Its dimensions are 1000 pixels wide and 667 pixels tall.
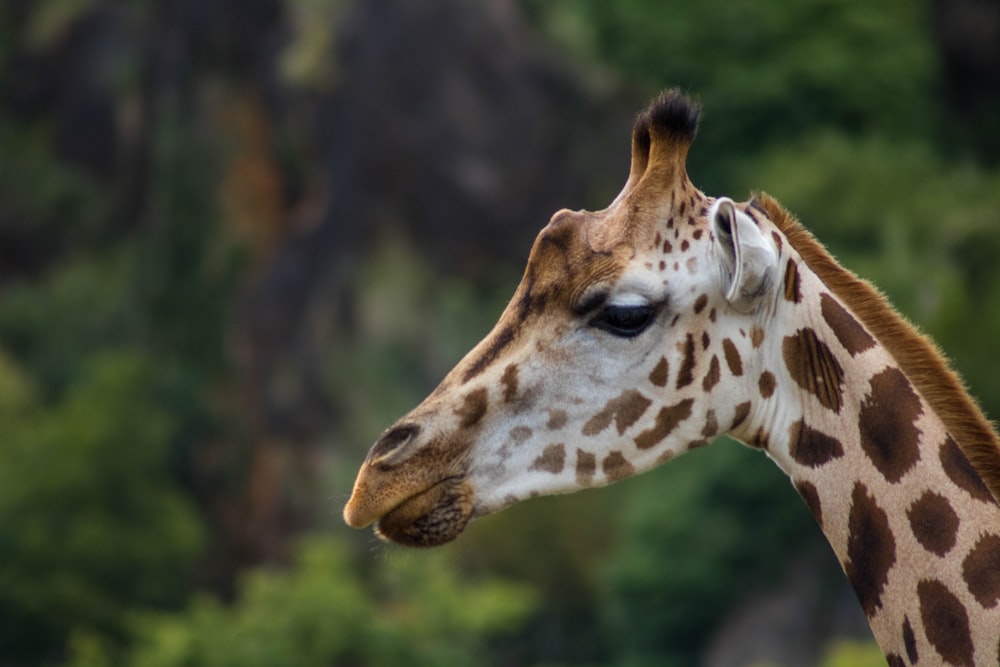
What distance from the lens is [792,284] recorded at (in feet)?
18.1

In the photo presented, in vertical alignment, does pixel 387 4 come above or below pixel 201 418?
above

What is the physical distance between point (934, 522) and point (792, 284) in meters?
0.89

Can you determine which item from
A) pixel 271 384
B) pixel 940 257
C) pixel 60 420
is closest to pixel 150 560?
pixel 60 420

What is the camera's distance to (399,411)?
35.7m

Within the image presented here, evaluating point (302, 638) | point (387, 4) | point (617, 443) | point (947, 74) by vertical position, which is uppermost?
point (387, 4)

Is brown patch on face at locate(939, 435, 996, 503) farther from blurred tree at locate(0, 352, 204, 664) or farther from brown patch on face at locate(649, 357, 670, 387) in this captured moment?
blurred tree at locate(0, 352, 204, 664)

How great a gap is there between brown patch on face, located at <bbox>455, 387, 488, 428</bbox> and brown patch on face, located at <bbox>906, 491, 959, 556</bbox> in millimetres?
1395

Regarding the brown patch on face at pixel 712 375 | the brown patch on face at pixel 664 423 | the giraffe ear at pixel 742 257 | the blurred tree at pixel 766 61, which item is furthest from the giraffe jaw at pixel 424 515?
the blurred tree at pixel 766 61

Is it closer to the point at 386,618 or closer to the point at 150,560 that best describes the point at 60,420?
the point at 150,560

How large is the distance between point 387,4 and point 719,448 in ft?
47.9

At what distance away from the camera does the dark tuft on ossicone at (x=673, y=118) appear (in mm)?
5684

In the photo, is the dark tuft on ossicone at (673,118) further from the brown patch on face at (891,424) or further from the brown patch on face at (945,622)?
the brown patch on face at (945,622)

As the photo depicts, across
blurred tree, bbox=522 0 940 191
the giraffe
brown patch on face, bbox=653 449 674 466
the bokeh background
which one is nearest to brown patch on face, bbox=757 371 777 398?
the giraffe

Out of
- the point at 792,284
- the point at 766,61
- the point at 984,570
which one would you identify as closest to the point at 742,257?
the point at 792,284
